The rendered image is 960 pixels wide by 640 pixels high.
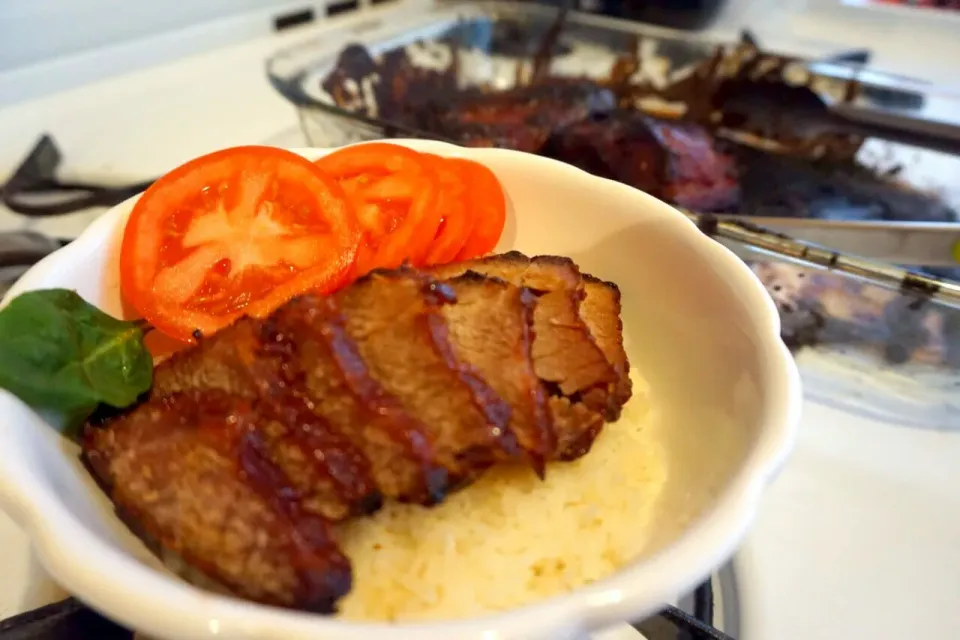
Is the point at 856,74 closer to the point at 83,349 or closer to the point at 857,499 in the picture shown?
the point at 857,499

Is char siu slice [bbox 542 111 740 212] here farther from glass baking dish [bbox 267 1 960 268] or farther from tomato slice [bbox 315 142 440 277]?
tomato slice [bbox 315 142 440 277]

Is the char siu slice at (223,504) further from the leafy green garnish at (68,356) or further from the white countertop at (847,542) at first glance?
the white countertop at (847,542)

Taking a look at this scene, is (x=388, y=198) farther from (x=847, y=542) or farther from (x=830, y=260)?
(x=847, y=542)

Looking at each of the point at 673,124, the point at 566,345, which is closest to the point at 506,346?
the point at 566,345

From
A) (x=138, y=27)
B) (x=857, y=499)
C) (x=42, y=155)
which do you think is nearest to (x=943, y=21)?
(x=857, y=499)

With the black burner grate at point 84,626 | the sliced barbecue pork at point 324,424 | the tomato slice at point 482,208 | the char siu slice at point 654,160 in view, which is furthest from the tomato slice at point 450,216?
the char siu slice at point 654,160

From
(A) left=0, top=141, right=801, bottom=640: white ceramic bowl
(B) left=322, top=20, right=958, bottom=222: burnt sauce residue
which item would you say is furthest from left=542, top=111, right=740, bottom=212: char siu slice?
(A) left=0, top=141, right=801, bottom=640: white ceramic bowl
